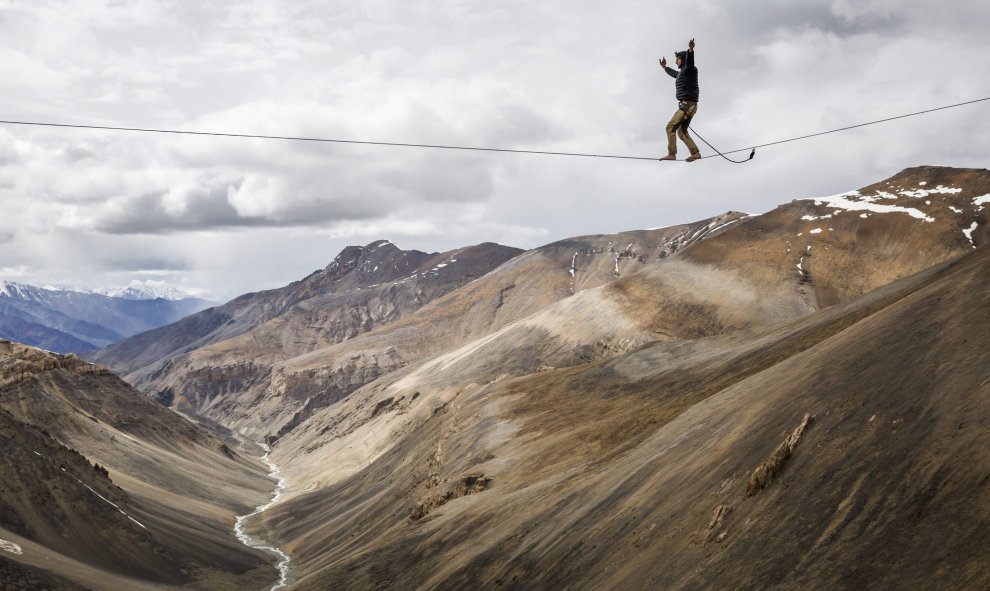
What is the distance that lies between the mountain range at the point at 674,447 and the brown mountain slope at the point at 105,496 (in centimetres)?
44

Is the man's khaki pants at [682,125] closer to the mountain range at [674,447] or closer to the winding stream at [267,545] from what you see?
the mountain range at [674,447]

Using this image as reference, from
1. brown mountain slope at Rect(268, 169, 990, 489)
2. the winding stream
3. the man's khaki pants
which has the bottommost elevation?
the winding stream

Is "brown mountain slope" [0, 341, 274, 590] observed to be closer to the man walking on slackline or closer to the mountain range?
the mountain range

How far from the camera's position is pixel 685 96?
2508cm

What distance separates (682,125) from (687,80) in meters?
1.56

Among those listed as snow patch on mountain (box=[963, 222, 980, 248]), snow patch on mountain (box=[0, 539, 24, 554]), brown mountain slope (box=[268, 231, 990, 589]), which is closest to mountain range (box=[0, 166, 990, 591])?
brown mountain slope (box=[268, 231, 990, 589])

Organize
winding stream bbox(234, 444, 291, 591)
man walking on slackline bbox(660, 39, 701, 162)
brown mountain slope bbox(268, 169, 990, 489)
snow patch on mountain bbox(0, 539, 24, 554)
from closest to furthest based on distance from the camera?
man walking on slackline bbox(660, 39, 701, 162)
snow patch on mountain bbox(0, 539, 24, 554)
winding stream bbox(234, 444, 291, 591)
brown mountain slope bbox(268, 169, 990, 489)

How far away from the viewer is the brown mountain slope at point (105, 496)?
57562 millimetres

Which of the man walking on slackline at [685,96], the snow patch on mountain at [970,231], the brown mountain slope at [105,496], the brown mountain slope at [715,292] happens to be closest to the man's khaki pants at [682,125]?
the man walking on slackline at [685,96]

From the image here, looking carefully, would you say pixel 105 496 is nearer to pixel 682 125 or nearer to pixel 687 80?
pixel 682 125

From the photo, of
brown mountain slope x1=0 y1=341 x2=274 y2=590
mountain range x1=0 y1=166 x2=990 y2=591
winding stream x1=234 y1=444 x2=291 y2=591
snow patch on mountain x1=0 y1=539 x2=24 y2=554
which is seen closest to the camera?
mountain range x1=0 y1=166 x2=990 y2=591

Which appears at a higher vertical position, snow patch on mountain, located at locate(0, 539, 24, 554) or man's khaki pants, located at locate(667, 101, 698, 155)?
man's khaki pants, located at locate(667, 101, 698, 155)

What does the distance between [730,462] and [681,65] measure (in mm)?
12411

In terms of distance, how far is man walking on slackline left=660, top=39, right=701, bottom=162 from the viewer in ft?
81.3
